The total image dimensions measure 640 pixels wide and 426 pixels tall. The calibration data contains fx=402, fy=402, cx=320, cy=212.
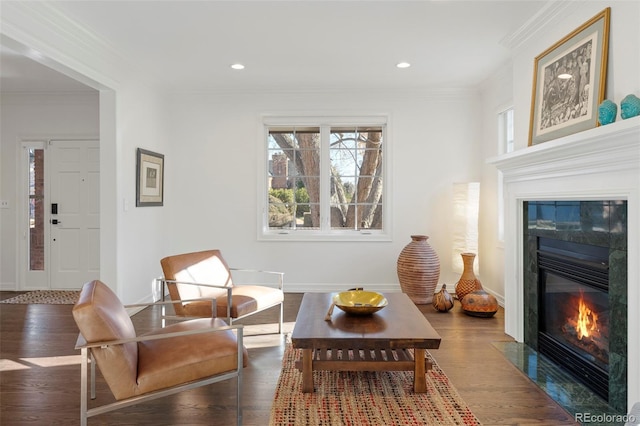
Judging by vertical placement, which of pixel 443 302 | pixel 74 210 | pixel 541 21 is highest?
pixel 541 21

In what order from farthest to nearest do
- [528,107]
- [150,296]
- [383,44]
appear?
[150,296] → [383,44] → [528,107]

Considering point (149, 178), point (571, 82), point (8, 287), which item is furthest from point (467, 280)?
point (8, 287)

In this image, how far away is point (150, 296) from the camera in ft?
15.4

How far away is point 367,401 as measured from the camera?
2.36 meters

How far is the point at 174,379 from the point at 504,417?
177 centimetres

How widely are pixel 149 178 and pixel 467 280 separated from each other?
3.79 m

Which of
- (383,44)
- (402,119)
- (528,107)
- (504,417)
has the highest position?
(383,44)

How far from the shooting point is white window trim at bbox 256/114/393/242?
519 cm

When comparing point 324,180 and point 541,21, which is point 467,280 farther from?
point 541,21

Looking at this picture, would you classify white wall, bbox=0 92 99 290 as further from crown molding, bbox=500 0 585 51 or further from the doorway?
crown molding, bbox=500 0 585 51

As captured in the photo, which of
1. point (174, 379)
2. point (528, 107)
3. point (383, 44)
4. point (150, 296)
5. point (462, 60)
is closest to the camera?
Answer: point (174, 379)

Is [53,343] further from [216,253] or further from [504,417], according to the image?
[504,417]

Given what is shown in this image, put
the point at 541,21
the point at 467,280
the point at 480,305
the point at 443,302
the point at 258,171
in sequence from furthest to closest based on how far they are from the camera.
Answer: the point at 258,171 < the point at 467,280 < the point at 443,302 < the point at 480,305 < the point at 541,21

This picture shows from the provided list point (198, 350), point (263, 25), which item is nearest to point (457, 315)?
point (198, 350)
